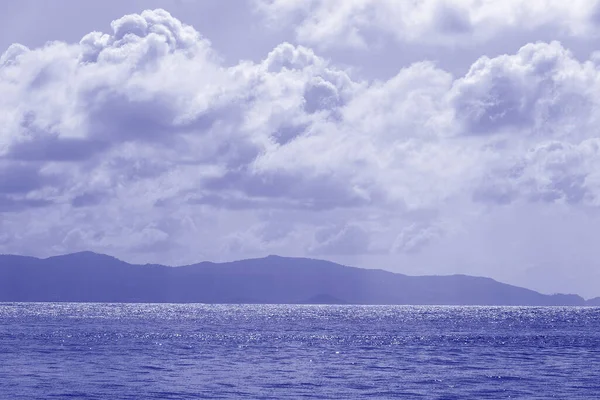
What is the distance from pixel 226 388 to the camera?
73.3m

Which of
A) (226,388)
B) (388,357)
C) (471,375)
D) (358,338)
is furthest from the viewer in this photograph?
(358,338)

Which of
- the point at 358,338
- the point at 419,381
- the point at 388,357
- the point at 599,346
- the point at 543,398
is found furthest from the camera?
the point at 358,338

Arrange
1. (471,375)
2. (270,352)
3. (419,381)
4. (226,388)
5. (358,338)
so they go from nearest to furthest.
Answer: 1. (226,388)
2. (419,381)
3. (471,375)
4. (270,352)
5. (358,338)

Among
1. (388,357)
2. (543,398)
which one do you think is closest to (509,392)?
(543,398)

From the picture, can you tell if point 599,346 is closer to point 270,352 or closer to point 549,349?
point 549,349

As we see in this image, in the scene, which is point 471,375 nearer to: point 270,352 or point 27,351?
point 270,352

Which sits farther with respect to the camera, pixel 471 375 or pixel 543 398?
pixel 471 375

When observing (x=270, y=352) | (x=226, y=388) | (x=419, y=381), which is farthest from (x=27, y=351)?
(x=419, y=381)

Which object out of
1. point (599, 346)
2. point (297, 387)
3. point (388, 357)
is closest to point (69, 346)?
point (388, 357)

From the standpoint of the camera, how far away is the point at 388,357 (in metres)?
104

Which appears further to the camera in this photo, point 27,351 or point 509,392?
point 27,351

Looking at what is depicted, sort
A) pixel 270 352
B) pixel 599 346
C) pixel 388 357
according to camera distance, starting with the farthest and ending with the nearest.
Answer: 1. pixel 599 346
2. pixel 270 352
3. pixel 388 357

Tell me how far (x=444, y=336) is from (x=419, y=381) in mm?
74350

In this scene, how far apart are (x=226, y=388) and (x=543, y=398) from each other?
83.8 feet
